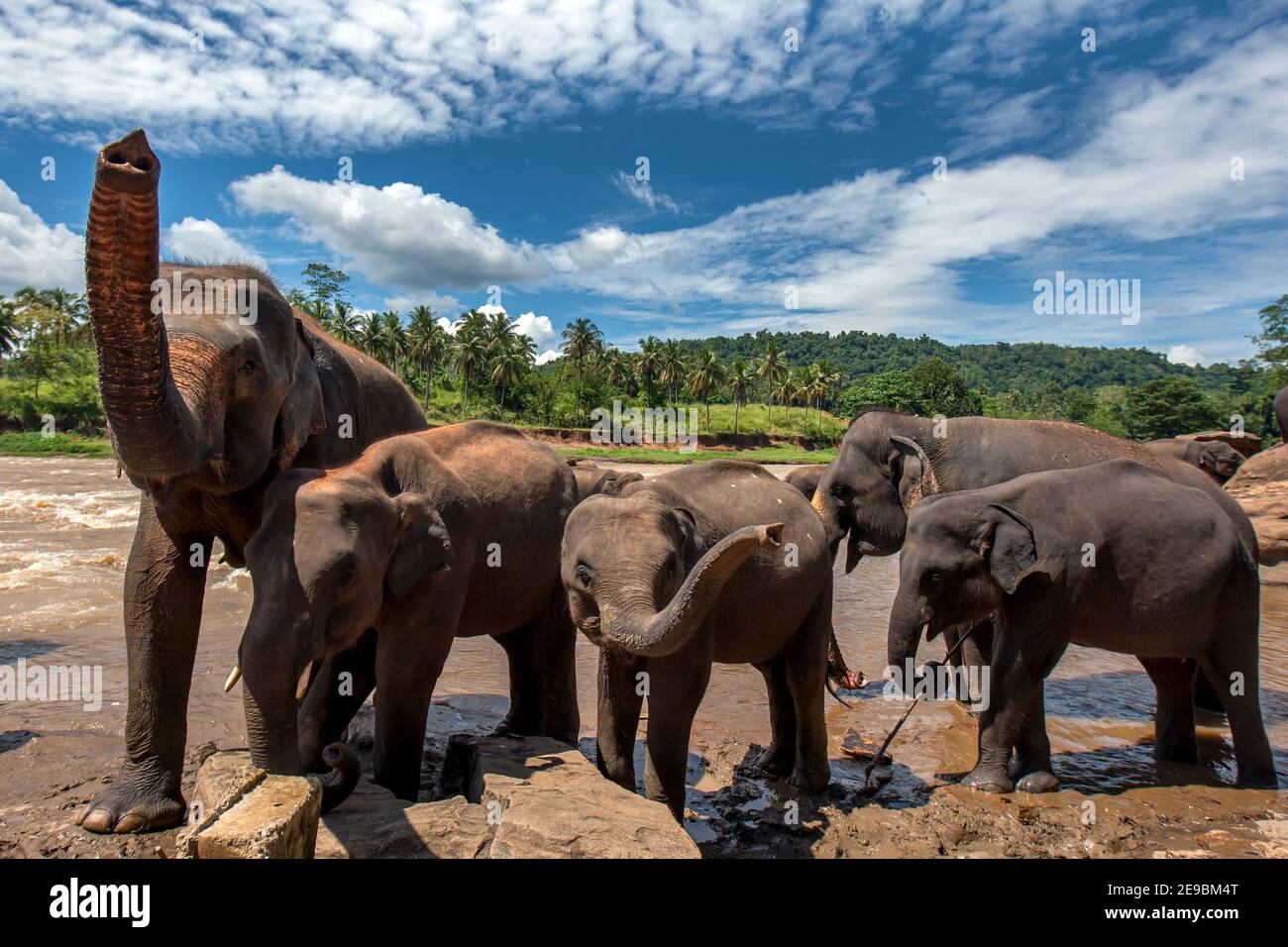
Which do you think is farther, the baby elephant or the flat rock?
the baby elephant

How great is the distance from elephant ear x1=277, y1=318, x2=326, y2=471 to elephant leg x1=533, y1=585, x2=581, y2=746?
231 centimetres

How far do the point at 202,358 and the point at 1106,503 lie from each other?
6.56 meters

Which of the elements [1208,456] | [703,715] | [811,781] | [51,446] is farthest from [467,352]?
[811,781]

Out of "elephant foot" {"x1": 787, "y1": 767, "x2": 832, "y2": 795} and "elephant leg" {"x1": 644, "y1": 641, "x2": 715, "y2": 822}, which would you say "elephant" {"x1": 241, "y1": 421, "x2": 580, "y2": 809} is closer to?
"elephant leg" {"x1": 644, "y1": 641, "x2": 715, "y2": 822}

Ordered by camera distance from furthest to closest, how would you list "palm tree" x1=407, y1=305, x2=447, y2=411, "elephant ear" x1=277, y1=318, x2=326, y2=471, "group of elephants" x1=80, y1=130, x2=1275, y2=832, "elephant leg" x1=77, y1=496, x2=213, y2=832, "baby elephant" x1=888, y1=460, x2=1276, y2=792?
1. "palm tree" x1=407, y1=305, x2=447, y2=411
2. "baby elephant" x1=888, y1=460, x2=1276, y2=792
3. "elephant leg" x1=77, y1=496, x2=213, y2=832
4. "elephant ear" x1=277, y1=318, x2=326, y2=471
5. "group of elephants" x1=80, y1=130, x2=1275, y2=832

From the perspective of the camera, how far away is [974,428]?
9.73 m

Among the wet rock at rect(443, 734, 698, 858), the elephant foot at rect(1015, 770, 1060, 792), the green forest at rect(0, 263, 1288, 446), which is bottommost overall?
the elephant foot at rect(1015, 770, 1060, 792)

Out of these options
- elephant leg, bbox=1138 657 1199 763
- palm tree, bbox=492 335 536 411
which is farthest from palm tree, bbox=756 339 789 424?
elephant leg, bbox=1138 657 1199 763

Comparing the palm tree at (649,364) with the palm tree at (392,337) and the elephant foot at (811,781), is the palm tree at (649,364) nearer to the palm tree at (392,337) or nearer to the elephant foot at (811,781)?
the palm tree at (392,337)

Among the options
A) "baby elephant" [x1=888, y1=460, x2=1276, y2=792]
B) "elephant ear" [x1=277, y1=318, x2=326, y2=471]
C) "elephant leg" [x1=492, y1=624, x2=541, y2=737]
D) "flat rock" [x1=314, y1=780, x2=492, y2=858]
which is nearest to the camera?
"flat rock" [x1=314, y1=780, x2=492, y2=858]

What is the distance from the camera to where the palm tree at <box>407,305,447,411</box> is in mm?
80250

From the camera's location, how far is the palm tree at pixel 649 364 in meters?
92.4

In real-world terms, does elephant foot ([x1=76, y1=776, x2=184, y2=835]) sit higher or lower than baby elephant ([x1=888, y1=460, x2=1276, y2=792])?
lower
